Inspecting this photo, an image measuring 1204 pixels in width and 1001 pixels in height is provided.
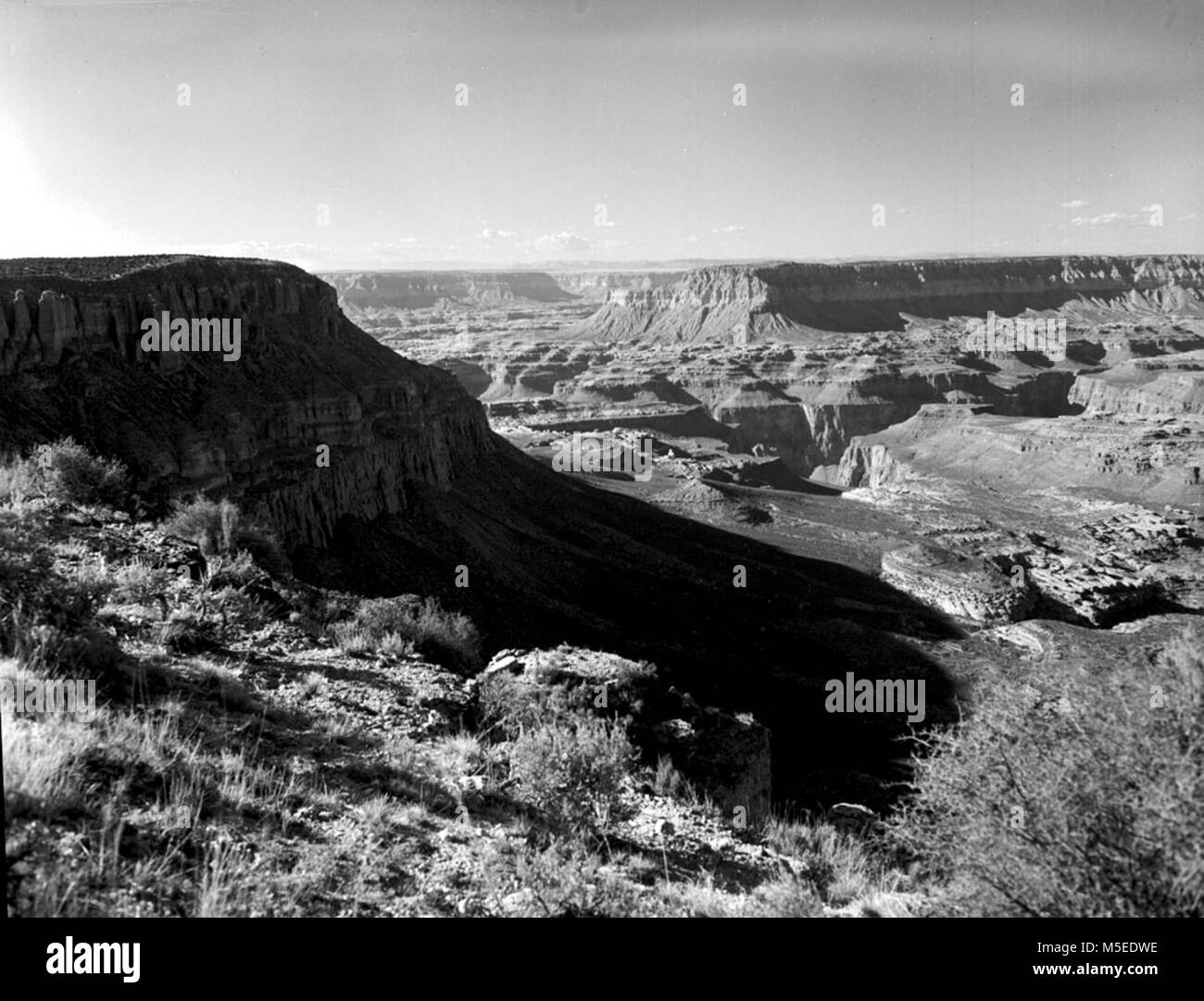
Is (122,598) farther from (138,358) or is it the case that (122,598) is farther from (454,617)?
(138,358)

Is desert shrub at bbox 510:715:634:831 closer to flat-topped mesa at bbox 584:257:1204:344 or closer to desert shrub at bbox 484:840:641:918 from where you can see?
desert shrub at bbox 484:840:641:918

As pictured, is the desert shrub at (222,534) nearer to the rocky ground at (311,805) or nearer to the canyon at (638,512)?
the canyon at (638,512)

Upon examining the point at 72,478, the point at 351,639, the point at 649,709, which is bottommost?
the point at 649,709

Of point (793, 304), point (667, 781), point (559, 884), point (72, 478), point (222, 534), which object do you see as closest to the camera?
point (559, 884)

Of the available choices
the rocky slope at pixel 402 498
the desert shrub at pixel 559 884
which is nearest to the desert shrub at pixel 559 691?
the desert shrub at pixel 559 884

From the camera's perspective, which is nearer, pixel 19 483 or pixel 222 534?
pixel 19 483

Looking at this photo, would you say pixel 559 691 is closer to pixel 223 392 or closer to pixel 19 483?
pixel 19 483

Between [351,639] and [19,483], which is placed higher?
[19,483]

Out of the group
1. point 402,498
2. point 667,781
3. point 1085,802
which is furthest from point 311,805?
point 402,498
